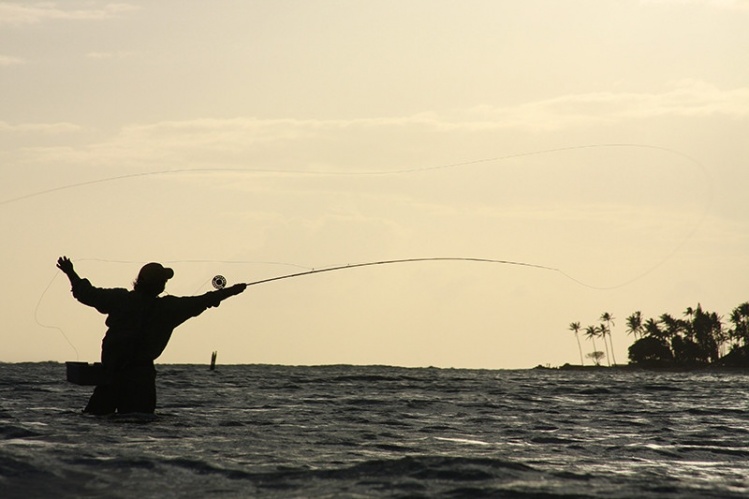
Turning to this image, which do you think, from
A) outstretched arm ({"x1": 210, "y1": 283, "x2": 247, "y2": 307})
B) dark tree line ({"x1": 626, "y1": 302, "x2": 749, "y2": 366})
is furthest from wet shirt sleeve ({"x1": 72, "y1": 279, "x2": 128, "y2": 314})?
dark tree line ({"x1": 626, "y1": 302, "x2": 749, "y2": 366})

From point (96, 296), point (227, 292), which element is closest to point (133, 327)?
point (96, 296)

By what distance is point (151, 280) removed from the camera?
15.6 metres

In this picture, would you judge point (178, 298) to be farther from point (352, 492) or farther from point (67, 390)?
point (67, 390)

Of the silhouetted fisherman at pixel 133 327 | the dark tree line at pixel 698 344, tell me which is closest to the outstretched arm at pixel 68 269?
the silhouetted fisherman at pixel 133 327

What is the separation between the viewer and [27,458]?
35.5 feet

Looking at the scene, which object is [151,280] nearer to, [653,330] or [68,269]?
[68,269]

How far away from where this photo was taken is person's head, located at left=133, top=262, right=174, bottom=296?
613 inches

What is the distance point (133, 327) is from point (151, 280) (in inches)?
29.0

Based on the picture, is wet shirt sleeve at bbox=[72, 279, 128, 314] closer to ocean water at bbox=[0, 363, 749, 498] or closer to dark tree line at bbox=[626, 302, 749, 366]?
ocean water at bbox=[0, 363, 749, 498]

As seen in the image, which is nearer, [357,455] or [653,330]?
[357,455]

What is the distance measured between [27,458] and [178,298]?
5270 millimetres

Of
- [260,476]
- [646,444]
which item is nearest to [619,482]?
[260,476]

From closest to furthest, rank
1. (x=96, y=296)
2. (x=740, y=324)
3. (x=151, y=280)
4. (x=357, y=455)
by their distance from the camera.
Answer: (x=357, y=455)
(x=96, y=296)
(x=151, y=280)
(x=740, y=324)

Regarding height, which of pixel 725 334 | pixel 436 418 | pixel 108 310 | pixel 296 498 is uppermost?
pixel 725 334
